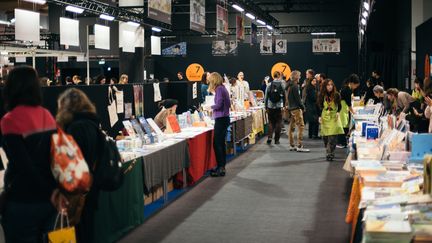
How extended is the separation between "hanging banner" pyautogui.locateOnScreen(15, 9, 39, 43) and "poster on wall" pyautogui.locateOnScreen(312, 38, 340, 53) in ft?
49.6

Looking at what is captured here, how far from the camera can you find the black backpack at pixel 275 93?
40.3ft

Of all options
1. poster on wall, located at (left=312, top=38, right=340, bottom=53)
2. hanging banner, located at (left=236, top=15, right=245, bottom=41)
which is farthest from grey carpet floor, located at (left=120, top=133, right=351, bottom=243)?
Answer: poster on wall, located at (left=312, top=38, right=340, bottom=53)

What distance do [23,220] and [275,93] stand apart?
9.20 metres

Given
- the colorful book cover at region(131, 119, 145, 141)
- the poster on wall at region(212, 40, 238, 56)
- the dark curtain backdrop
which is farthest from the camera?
the dark curtain backdrop

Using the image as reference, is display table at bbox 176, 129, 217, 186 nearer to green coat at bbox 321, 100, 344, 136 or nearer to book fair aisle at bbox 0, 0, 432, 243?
book fair aisle at bbox 0, 0, 432, 243

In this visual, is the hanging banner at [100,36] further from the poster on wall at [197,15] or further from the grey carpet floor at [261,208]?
the grey carpet floor at [261,208]

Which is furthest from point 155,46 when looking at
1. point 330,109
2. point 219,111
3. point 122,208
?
point 122,208

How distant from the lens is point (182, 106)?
407 inches

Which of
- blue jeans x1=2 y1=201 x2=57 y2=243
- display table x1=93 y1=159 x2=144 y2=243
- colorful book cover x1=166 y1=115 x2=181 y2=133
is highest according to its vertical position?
colorful book cover x1=166 y1=115 x2=181 y2=133

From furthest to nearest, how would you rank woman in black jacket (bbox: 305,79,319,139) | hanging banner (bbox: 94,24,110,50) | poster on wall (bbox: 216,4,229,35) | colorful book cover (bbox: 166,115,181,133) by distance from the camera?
hanging banner (bbox: 94,24,110,50) < woman in black jacket (bbox: 305,79,319,139) < poster on wall (bbox: 216,4,229,35) < colorful book cover (bbox: 166,115,181,133)

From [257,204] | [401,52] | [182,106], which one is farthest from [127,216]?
[401,52]

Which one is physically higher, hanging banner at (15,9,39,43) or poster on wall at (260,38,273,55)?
poster on wall at (260,38,273,55)

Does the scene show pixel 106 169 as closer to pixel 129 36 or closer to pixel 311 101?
pixel 311 101

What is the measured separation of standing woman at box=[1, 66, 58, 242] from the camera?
3381 mm
